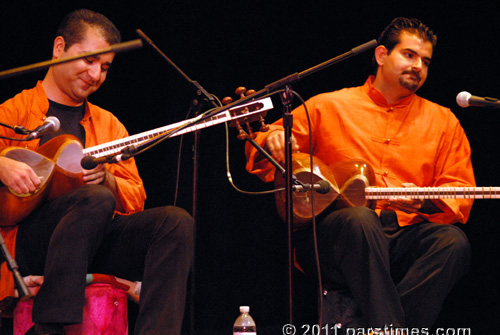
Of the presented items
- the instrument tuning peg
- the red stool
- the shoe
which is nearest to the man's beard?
the instrument tuning peg

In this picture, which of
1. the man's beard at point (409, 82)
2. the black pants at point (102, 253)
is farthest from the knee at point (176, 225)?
the man's beard at point (409, 82)

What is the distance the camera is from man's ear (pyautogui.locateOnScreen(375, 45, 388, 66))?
343 cm

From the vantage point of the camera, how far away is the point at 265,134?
3039mm

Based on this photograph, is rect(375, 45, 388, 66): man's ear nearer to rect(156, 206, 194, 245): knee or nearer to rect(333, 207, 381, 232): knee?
rect(333, 207, 381, 232): knee

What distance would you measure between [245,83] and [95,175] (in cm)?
157

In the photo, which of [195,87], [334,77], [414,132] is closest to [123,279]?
[195,87]

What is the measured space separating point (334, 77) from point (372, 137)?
0.94m

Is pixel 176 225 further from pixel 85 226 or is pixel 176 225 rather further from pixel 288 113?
pixel 288 113

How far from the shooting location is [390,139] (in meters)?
Result: 3.27

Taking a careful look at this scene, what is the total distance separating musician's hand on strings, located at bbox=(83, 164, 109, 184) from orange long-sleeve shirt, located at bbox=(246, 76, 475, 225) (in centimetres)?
80

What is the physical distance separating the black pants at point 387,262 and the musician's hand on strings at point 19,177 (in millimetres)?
1285

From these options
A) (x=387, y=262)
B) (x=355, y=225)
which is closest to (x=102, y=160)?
(x=355, y=225)

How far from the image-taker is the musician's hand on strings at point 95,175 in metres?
2.61

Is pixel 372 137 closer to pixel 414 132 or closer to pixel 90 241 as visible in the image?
pixel 414 132
